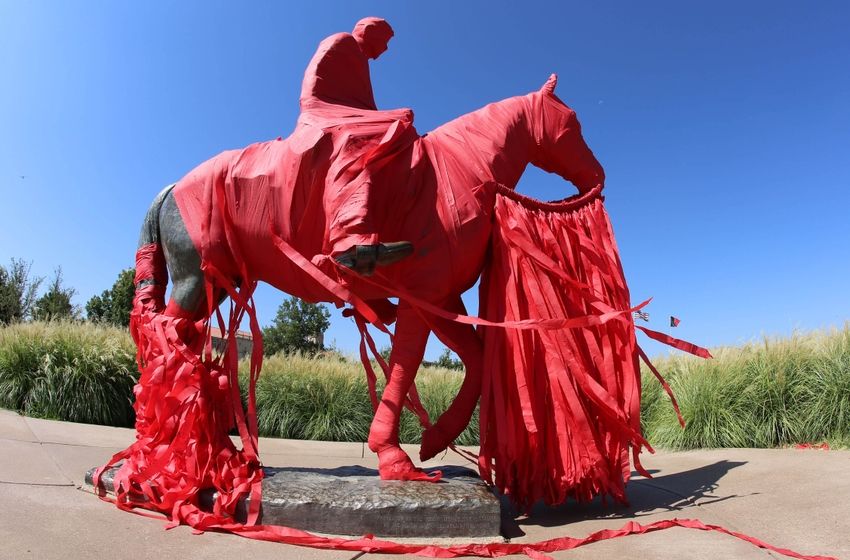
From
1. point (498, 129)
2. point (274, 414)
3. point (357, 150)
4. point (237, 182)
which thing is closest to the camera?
point (357, 150)

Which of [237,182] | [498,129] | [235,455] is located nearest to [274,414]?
[235,455]

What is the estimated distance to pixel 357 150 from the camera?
2502mm

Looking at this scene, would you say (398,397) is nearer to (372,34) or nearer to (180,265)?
(180,265)

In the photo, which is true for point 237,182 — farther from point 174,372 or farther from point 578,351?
point 578,351

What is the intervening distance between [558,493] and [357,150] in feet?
5.95

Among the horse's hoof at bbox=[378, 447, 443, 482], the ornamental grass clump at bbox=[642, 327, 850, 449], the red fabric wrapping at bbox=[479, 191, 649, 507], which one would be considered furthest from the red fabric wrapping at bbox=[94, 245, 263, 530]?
the ornamental grass clump at bbox=[642, 327, 850, 449]

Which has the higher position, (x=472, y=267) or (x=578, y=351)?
(x=472, y=267)

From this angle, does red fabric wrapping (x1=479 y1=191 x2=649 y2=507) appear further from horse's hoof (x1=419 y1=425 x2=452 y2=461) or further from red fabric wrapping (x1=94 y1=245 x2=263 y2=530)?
red fabric wrapping (x1=94 y1=245 x2=263 y2=530)

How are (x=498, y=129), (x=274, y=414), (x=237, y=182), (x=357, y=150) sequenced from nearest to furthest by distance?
(x=357, y=150) → (x=237, y=182) → (x=498, y=129) → (x=274, y=414)

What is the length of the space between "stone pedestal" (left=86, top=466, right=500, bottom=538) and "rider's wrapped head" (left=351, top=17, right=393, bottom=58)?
7.71ft

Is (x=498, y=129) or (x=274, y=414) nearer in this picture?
(x=498, y=129)

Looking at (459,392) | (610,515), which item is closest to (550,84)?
(459,392)

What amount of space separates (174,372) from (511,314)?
1.63 meters

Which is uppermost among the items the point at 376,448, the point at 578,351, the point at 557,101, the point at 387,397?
the point at 557,101
